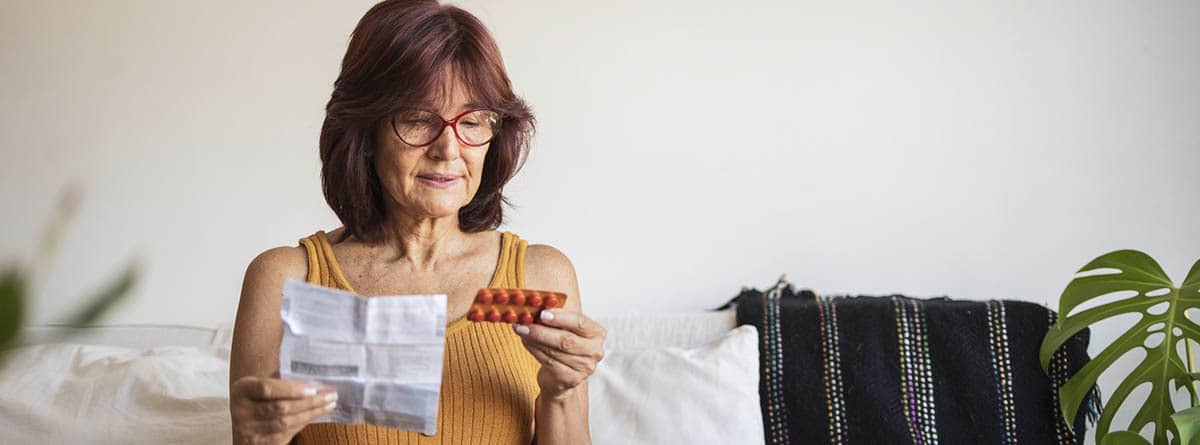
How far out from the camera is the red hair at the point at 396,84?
4.45 feet

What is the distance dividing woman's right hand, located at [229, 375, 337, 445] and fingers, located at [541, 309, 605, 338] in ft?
0.78

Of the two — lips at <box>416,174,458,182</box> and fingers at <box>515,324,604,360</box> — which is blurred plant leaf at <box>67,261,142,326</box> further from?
lips at <box>416,174,458,182</box>

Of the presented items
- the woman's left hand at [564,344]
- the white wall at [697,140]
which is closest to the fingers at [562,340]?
the woman's left hand at [564,344]

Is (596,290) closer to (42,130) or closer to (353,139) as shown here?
(353,139)

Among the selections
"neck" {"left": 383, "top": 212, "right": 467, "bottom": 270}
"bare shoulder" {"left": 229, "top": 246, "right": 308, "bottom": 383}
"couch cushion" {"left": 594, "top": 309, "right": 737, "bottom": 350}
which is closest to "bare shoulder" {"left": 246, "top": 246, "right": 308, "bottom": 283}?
"bare shoulder" {"left": 229, "top": 246, "right": 308, "bottom": 383}

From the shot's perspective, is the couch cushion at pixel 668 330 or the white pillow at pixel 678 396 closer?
the white pillow at pixel 678 396

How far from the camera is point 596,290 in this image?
2270mm

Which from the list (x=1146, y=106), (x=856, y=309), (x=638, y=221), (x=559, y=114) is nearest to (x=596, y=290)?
(x=638, y=221)

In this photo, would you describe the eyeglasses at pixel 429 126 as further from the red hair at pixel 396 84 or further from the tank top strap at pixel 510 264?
the tank top strap at pixel 510 264

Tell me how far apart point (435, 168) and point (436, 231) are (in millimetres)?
155

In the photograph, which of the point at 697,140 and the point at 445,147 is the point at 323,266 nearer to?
the point at 445,147

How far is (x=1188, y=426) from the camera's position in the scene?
1.59 metres

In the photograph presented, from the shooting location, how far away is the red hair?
1.36m

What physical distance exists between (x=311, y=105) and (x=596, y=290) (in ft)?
2.33
